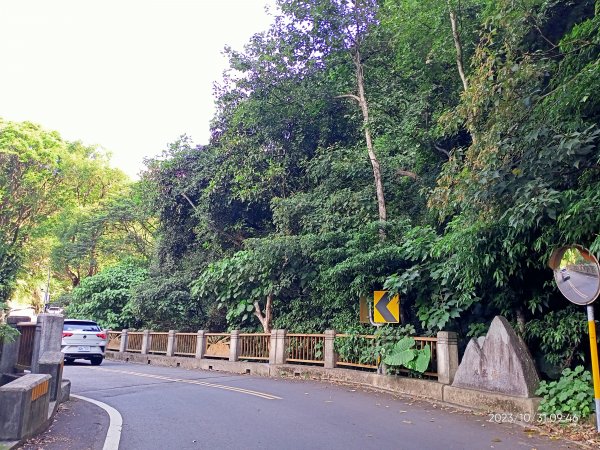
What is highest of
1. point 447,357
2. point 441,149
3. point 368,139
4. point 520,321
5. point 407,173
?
point 368,139

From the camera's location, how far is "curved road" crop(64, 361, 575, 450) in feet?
21.4

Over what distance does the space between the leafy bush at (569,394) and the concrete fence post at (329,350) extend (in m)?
6.21

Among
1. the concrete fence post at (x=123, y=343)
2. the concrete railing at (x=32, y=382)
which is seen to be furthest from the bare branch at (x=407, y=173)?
the concrete fence post at (x=123, y=343)

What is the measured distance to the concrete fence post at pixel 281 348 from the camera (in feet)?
50.2

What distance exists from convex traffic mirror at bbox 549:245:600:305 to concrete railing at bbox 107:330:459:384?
3.53m

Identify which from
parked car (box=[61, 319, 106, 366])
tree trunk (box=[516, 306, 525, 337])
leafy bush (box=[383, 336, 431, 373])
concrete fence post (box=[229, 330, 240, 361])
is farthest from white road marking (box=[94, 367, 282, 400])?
tree trunk (box=[516, 306, 525, 337])

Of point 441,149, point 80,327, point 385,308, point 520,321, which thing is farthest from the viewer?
point 80,327

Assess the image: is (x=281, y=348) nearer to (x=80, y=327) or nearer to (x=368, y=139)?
(x=368, y=139)

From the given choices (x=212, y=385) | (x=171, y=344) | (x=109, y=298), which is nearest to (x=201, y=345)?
(x=171, y=344)

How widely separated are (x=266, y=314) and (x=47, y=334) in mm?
8504

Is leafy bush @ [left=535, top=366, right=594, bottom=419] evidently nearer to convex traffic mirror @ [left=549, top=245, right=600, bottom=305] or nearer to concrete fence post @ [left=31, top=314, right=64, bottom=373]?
→ convex traffic mirror @ [left=549, top=245, right=600, bottom=305]

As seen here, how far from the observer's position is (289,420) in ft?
26.0

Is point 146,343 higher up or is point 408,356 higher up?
point 408,356

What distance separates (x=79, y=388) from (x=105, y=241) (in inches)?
902
